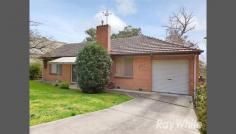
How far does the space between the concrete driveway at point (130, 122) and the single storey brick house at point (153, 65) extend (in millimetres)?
6691

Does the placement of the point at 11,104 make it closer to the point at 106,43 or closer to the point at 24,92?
the point at 24,92

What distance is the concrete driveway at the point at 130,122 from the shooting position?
1102cm

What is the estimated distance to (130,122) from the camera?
1280cm

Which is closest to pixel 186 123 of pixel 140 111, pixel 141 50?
pixel 140 111

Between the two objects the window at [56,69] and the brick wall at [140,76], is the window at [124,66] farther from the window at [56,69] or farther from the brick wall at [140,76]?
the window at [56,69]

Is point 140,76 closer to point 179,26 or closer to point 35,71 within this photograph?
point 35,71

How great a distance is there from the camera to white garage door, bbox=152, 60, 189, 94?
24.2 m

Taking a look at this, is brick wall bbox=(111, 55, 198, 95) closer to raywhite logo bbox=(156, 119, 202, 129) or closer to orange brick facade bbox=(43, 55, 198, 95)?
orange brick facade bbox=(43, 55, 198, 95)

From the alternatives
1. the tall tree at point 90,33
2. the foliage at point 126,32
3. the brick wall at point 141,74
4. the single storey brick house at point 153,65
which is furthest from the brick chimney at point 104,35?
the tall tree at point 90,33

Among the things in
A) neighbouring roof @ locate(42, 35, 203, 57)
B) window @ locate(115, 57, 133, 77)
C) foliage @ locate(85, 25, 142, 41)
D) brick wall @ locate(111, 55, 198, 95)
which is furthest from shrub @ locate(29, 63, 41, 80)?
foliage @ locate(85, 25, 142, 41)

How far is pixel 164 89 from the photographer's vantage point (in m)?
25.3

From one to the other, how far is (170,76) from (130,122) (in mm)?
13587

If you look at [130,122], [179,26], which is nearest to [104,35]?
[130,122]

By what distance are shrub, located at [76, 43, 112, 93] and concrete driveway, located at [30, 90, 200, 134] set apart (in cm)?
753
